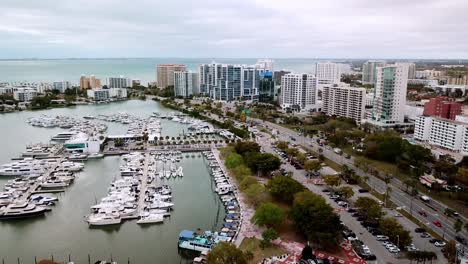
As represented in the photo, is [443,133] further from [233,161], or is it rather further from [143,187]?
[143,187]

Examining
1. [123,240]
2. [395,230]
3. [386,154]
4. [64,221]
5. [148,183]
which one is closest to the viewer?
[395,230]

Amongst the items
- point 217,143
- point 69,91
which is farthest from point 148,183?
point 69,91

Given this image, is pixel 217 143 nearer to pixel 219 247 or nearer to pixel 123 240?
pixel 123 240

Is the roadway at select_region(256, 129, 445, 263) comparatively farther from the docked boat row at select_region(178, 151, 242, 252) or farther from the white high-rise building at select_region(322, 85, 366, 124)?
the white high-rise building at select_region(322, 85, 366, 124)

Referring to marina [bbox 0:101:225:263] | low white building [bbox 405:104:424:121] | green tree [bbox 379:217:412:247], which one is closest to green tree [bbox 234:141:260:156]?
marina [bbox 0:101:225:263]

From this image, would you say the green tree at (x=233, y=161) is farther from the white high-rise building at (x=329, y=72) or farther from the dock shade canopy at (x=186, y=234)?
the white high-rise building at (x=329, y=72)
